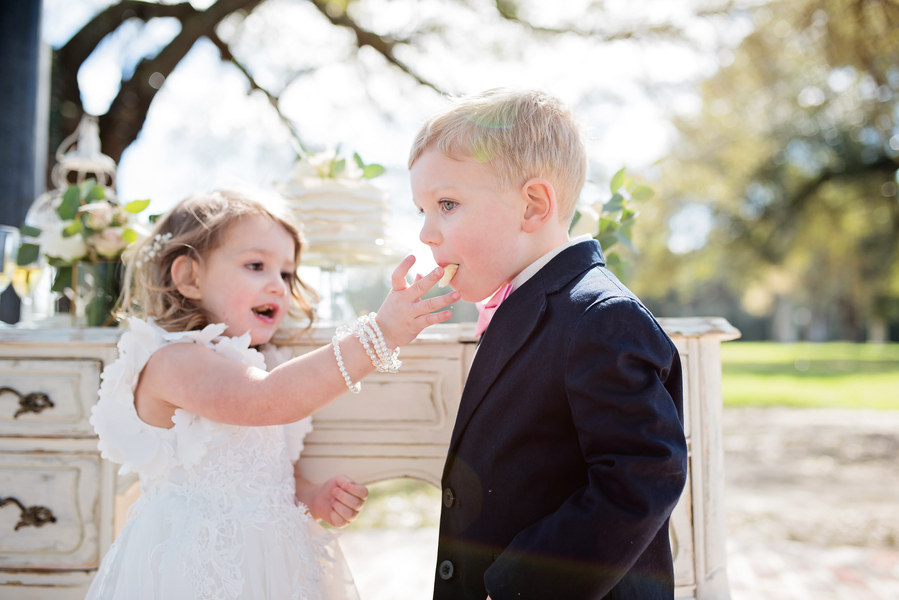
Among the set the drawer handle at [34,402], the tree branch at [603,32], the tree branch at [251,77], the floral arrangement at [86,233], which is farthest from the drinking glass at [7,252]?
the tree branch at [603,32]

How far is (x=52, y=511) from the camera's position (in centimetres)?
176

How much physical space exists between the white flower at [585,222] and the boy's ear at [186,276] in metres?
1.01

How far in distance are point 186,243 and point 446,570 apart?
0.98m

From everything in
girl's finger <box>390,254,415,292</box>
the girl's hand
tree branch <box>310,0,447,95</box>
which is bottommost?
the girl's hand

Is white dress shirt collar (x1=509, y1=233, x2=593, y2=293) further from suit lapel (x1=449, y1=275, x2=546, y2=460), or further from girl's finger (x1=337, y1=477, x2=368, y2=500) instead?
girl's finger (x1=337, y1=477, x2=368, y2=500)

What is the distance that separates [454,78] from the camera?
5328mm

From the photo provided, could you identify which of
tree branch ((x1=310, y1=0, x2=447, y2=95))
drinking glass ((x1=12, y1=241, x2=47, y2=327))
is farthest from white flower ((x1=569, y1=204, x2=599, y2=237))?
tree branch ((x1=310, y1=0, x2=447, y2=95))

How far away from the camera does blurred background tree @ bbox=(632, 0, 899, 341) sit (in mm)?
5344

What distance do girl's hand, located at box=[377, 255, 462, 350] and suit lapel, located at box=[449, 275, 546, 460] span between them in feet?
0.34

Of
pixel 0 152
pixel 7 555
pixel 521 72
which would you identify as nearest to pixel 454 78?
pixel 521 72

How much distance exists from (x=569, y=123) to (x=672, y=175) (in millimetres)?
8447

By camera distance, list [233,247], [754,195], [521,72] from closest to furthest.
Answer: [233,247]
[521,72]
[754,195]

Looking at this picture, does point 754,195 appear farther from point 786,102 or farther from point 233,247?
point 233,247

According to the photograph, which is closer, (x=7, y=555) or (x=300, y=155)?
(x=7, y=555)
